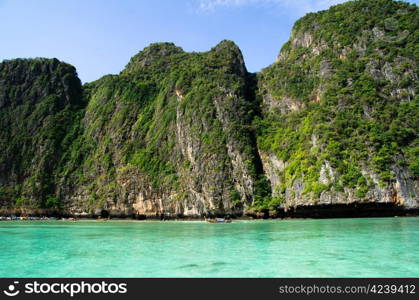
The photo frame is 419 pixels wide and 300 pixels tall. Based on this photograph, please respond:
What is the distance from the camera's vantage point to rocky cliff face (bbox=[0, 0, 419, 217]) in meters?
53.0

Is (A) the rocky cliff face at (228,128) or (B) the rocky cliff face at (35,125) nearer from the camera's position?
(A) the rocky cliff face at (228,128)

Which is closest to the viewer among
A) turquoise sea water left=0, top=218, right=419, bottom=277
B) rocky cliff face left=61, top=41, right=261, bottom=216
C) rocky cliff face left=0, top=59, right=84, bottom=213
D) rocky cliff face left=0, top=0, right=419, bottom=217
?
turquoise sea water left=0, top=218, right=419, bottom=277

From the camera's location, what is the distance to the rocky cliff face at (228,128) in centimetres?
5297

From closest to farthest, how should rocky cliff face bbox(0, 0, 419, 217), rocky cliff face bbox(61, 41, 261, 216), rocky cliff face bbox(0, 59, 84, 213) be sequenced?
rocky cliff face bbox(0, 0, 419, 217)
rocky cliff face bbox(61, 41, 261, 216)
rocky cliff face bbox(0, 59, 84, 213)

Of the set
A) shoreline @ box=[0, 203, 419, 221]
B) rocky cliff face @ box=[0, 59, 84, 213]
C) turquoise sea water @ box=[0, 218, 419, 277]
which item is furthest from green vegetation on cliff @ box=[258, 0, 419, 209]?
rocky cliff face @ box=[0, 59, 84, 213]

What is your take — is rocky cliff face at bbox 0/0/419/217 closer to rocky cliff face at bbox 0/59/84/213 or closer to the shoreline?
rocky cliff face at bbox 0/59/84/213

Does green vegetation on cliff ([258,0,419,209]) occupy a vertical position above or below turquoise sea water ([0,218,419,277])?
above

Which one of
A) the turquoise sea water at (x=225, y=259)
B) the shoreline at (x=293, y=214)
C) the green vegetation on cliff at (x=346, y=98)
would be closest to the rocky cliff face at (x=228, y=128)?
the green vegetation on cliff at (x=346, y=98)

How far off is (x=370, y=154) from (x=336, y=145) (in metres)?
4.59

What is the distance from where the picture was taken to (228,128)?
67562mm

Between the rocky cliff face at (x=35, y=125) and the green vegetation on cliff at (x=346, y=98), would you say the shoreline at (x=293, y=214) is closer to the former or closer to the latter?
the green vegetation on cliff at (x=346, y=98)

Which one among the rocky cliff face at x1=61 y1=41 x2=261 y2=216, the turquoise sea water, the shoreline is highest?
the rocky cliff face at x1=61 y1=41 x2=261 y2=216

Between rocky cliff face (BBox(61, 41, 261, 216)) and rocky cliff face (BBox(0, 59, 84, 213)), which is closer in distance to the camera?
Answer: rocky cliff face (BBox(61, 41, 261, 216))

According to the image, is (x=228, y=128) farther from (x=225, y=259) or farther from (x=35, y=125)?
(x=225, y=259)
